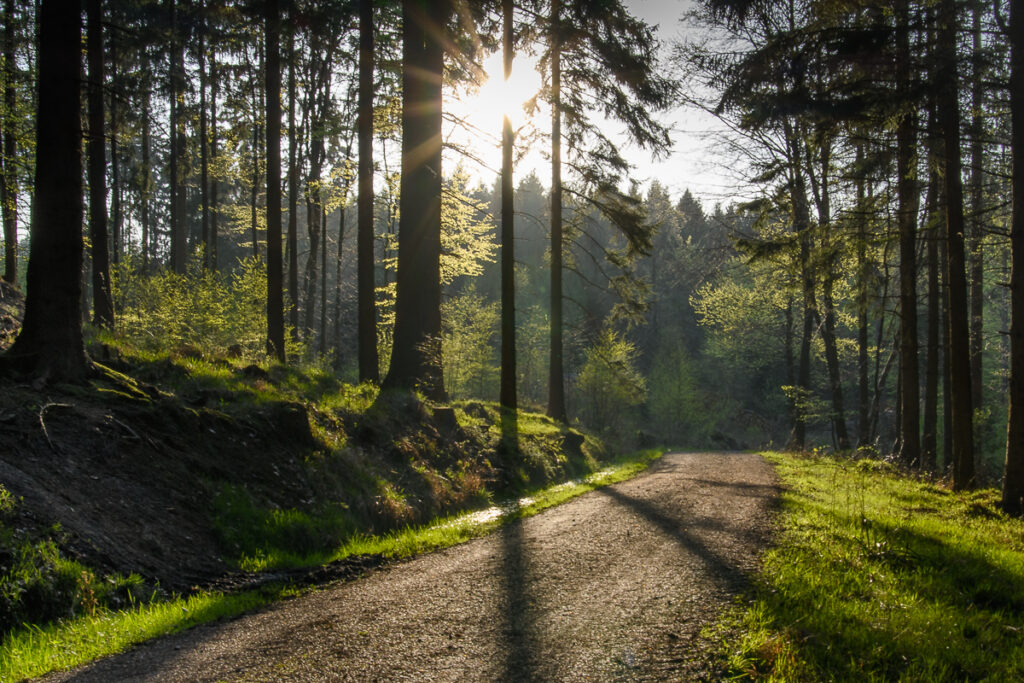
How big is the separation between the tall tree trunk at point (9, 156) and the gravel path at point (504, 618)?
10.5 meters

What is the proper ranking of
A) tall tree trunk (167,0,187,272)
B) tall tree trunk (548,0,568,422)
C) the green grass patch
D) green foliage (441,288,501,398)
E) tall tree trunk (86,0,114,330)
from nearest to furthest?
the green grass patch < tall tree trunk (86,0,114,330) < tall tree trunk (548,0,568,422) < tall tree trunk (167,0,187,272) < green foliage (441,288,501,398)

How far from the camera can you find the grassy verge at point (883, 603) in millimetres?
3434

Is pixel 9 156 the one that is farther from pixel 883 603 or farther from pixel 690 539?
pixel 883 603

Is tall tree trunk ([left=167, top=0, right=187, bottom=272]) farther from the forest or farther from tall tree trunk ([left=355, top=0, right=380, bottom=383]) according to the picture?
tall tree trunk ([left=355, top=0, right=380, bottom=383])

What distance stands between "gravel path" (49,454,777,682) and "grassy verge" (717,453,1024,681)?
38cm

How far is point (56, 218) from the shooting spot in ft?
21.7

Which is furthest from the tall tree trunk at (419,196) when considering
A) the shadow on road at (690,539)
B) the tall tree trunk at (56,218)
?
the tall tree trunk at (56,218)

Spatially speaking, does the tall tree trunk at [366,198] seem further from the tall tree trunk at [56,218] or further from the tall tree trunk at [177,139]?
the tall tree trunk at [177,139]

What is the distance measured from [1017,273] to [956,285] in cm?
167

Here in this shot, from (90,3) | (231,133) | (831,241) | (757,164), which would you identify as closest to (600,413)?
(757,164)

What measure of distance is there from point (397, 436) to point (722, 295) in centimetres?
2461

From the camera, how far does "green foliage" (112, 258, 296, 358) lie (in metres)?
11.6

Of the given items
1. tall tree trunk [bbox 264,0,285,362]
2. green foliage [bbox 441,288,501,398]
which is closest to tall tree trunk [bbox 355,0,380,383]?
tall tree trunk [bbox 264,0,285,362]

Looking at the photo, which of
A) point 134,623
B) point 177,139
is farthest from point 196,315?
point 177,139
